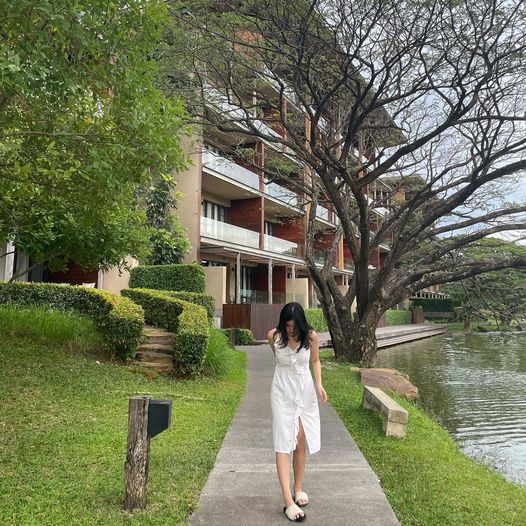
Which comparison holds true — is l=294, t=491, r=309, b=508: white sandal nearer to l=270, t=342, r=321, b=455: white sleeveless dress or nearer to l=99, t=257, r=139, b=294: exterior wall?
l=270, t=342, r=321, b=455: white sleeveless dress

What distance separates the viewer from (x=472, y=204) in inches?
555

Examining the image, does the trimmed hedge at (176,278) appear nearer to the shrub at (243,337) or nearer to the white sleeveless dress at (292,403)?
the shrub at (243,337)

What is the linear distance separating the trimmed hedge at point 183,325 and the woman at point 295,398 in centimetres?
515

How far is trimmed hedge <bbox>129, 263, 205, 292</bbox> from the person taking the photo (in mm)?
14625

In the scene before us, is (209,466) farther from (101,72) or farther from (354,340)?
(354,340)

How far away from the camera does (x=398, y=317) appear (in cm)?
4019

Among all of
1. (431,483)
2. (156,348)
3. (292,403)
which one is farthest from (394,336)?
(292,403)

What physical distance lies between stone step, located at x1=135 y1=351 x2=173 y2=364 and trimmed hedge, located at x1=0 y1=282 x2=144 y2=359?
0.31 meters

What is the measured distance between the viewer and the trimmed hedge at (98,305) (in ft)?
28.3

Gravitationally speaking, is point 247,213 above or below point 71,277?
above

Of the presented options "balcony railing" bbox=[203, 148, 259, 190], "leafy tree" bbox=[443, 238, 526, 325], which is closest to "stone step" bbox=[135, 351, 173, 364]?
"leafy tree" bbox=[443, 238, 526, 325]

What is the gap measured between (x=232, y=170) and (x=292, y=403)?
1872 centimetres

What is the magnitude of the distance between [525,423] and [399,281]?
17.2 feet

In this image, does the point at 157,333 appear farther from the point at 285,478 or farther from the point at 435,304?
the point at 435,304
